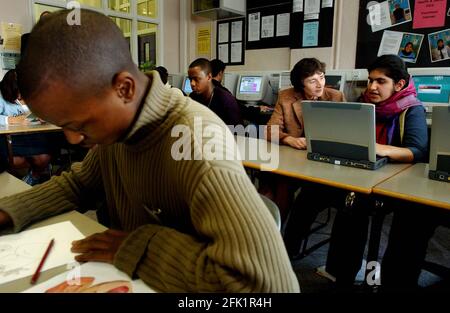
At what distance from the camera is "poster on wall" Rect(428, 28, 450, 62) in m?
3.40

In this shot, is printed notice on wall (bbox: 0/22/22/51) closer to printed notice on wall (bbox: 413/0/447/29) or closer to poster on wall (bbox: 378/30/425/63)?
poster on wall (bbox: 378/30/425/63)

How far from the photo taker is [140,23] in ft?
17.3

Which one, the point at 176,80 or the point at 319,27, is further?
the point at 176,80

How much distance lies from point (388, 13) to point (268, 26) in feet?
4.98

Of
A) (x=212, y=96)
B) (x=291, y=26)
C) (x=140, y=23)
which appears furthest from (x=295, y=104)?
(x=140, y=23)

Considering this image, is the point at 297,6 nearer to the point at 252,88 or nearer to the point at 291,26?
the point at 291,26

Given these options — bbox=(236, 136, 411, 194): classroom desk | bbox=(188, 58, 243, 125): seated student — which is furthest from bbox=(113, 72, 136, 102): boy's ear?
bbox=(188, 58, 243, 125): seated student

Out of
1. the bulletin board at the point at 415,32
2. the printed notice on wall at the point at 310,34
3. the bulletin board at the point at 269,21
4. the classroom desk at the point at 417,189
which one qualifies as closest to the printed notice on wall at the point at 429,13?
the bulletin board at the point at 415,32

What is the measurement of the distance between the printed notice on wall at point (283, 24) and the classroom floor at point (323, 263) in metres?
2.81

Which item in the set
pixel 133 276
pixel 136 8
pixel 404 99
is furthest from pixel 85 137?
pixel 136 8

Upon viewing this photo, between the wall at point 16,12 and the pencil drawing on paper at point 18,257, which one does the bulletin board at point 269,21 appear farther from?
the pencil drawing on paper at point 18,257

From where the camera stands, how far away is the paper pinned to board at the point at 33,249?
2.21 ft

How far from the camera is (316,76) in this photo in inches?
91.3

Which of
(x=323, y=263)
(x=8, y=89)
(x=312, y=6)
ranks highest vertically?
(x=312, y=6)
